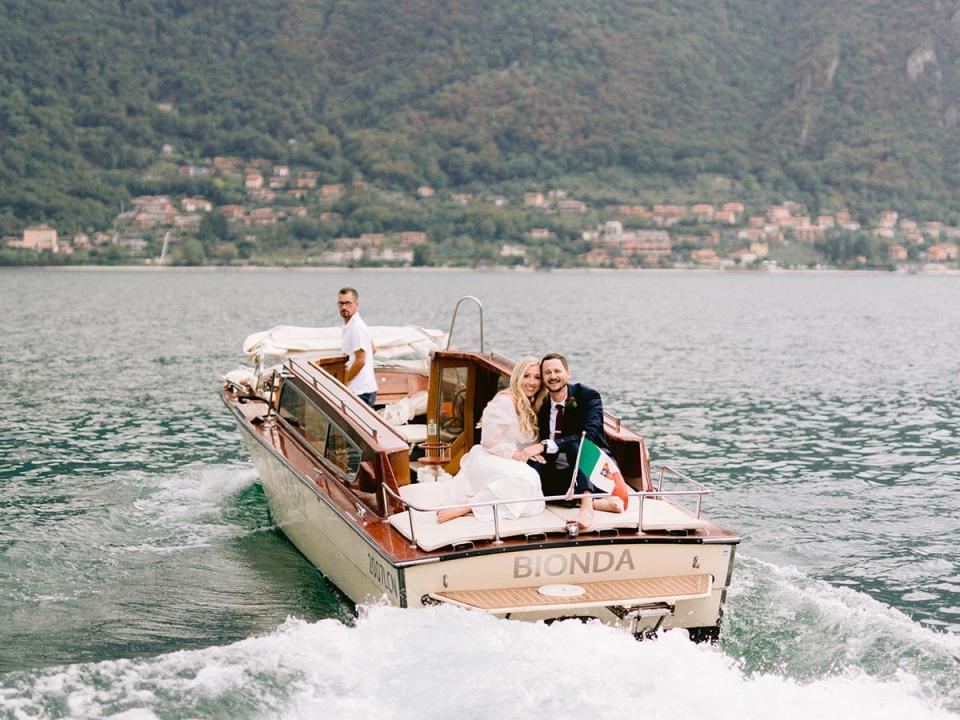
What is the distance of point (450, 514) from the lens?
8836 millimetres

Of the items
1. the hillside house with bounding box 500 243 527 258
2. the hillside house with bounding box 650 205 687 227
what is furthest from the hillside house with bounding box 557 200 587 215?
the hillside house with bounding box 500 243 527 258

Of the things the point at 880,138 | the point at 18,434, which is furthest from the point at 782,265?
the point at 18,434

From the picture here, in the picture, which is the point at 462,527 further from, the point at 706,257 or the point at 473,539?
the point at 706,257

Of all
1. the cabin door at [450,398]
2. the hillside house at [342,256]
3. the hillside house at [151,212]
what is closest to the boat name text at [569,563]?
the cabin door at [450,398]

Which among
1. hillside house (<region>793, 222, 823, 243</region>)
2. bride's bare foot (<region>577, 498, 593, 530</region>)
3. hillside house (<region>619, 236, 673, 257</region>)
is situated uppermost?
hillside house (<region>793, 222, 823, 243</region>)

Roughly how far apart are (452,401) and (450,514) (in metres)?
3.83

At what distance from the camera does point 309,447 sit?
11344 mm

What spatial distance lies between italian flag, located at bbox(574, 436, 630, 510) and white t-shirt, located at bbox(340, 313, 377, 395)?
4.27 m

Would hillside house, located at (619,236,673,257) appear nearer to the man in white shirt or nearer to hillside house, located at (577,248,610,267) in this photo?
hillside house, located at (577,248,610,267)

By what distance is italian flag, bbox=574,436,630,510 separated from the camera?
8.89 metres

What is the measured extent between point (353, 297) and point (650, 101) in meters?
193

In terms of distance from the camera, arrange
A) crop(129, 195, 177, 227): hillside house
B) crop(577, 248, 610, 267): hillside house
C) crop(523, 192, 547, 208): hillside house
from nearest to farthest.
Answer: crop(577, 248, 610, 267): hillside house
crop(129, 195, 177, 227): hillside house
crop(523, 192, 547, 208): hillside house

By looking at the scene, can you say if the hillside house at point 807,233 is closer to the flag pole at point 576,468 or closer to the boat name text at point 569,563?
the flag pole at point 576,468

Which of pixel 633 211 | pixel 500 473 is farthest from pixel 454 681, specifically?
pixel 633 211
